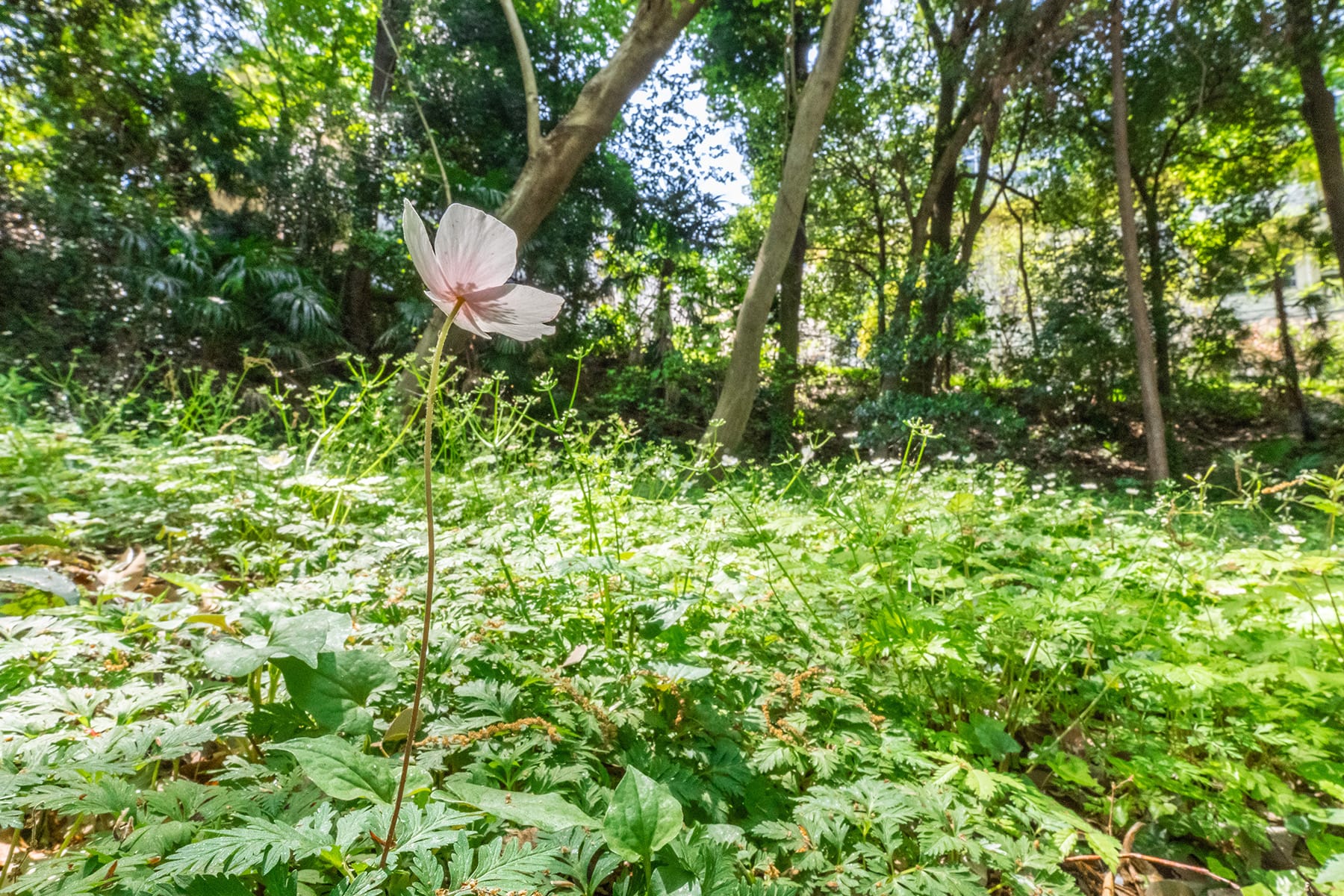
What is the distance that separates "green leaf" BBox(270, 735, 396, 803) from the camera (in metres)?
0.58

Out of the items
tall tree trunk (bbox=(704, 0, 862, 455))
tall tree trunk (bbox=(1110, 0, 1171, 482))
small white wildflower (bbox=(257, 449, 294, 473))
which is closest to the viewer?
small white wildflower (bbox=(257, 449, 294, 473))

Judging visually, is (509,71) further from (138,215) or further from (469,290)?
(469,290)

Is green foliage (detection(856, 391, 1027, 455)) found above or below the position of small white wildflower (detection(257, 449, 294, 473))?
above

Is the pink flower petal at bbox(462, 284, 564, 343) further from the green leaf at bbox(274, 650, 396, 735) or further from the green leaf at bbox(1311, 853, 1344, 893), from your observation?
the green leaf at bbox(1311, 853, 1344, 893)

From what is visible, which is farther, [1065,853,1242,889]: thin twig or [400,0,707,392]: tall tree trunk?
[400,0,707,392]: tall tree trunk

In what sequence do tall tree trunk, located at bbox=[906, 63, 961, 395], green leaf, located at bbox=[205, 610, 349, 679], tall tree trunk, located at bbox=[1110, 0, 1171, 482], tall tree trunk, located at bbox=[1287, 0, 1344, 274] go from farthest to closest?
tall tree trunk, located at bbox=[906, 63, 961, 395]
tall tree trunk, located at bbox=[1287, 0, 1344, 274]
tall tree trunk, located at bbox=[1110, 0, 1171, 482]
green leaf, located at bbox=[205, 610, 349, 679]

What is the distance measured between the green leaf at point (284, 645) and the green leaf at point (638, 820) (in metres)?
0.47

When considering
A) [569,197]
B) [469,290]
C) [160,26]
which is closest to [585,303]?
[569,197]

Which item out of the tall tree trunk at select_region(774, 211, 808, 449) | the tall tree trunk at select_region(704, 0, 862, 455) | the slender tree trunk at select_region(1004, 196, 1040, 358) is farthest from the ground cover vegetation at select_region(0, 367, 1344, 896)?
the slender tree trunk at select_region(1004, 196, 1040, 358)

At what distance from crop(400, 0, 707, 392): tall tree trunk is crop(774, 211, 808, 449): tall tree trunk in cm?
335

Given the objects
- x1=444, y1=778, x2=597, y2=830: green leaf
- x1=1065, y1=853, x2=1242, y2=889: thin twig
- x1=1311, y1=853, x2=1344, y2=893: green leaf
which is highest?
x1=444, y1=778, x2=597, y2=830: green leaf

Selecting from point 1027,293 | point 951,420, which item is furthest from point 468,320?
point 1027,293

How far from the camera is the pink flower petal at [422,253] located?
1.80ft

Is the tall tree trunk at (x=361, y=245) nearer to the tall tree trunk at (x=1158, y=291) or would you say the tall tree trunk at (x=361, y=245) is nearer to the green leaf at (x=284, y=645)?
the green leaf at (x=284, y=645)
